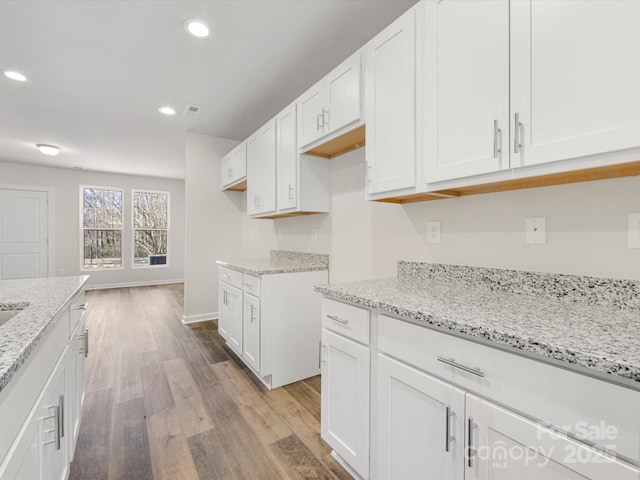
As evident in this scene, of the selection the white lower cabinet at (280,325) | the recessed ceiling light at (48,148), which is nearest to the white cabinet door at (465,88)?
the white lower cabinet at (280,325)

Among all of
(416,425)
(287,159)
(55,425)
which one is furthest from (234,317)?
(416,425)

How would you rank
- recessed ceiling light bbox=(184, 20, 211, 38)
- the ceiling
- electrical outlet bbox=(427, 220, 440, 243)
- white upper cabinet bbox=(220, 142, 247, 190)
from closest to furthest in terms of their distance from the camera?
electrical outlet bbox=(427, 220, 440, 243)
the ceiling
recessed ceiling light bbox=(184, 20, 211, 38)
white upper cabinet bbox=(220, 142, 247, 190)

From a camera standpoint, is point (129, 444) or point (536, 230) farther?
point (129, 444)

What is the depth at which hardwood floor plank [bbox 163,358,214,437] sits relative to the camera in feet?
6.17

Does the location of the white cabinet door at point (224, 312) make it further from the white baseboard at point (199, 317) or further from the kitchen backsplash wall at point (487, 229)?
the kitchen backsplash wall at point (487, 229)

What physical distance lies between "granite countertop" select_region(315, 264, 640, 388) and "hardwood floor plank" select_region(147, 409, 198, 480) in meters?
1.14

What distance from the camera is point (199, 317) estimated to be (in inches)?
162

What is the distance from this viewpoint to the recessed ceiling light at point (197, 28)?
1.98 metres

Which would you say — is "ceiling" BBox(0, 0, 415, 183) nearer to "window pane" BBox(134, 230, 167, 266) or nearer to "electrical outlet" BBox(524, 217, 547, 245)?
"electrical outlet" BBox(524, 217, 547, 245)

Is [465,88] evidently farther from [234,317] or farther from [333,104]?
[234,317]

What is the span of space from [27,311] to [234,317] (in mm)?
1875

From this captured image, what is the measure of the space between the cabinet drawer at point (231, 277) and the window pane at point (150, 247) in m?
4.87

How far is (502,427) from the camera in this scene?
837mm

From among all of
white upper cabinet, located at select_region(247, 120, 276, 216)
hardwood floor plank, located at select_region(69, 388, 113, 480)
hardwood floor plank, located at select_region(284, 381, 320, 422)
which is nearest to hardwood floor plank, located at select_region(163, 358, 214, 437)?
hardwood floor plank, located at select_region(69, 388, 113, 480)
